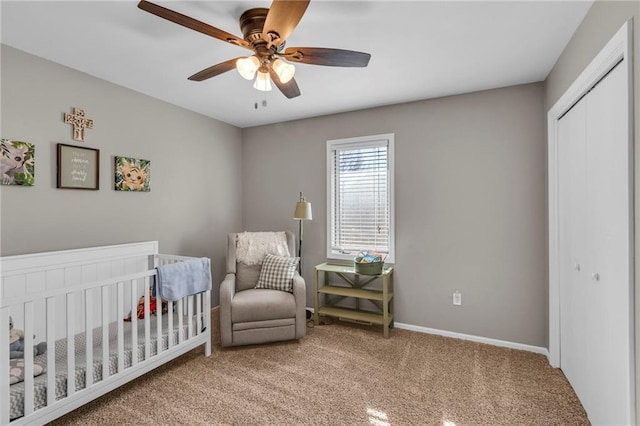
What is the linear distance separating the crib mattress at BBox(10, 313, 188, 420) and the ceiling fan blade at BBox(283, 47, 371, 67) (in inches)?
87.1

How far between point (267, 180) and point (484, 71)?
2672mm

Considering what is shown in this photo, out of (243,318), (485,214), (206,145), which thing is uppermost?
(206,145)

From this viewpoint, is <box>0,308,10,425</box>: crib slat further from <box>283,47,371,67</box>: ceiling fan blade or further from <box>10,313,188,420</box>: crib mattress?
<box>283,47,371,67</box>: ceiling fan blade

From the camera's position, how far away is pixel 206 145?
12.3ft

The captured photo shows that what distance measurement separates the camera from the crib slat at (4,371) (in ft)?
4.96

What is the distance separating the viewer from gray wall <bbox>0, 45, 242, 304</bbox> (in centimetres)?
220

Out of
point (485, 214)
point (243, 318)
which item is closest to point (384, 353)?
point (243, 318)

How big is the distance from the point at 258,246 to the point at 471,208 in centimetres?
222

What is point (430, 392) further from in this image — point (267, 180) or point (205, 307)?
point (267, 180)

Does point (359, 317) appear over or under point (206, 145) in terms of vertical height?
under

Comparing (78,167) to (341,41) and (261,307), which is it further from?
(341,41)

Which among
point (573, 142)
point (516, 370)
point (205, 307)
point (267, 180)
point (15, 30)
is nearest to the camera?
point (15, 30)

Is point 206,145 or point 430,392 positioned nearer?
point 430,392

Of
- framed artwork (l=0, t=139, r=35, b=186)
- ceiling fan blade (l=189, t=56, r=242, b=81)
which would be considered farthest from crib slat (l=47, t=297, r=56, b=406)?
ceiling fan blade (l=189, t=56, r=242, b=81)
